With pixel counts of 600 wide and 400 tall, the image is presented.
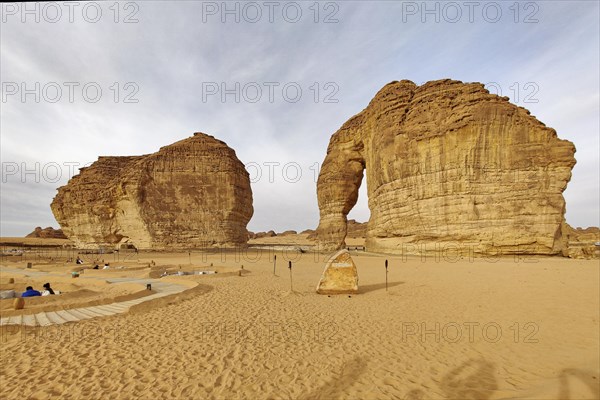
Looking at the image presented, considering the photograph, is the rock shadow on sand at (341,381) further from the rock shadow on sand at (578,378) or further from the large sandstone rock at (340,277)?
the large sandstone rock at (340,277)

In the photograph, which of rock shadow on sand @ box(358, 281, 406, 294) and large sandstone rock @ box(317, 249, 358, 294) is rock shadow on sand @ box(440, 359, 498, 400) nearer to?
large sandstone rock @ box(317, 249, 358, 294)

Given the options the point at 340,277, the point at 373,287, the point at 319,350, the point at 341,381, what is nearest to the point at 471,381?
the point at 341,381

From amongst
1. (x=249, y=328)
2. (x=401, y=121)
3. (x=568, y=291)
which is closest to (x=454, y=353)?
→ (x=249, y=328)

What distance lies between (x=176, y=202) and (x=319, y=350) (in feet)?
151

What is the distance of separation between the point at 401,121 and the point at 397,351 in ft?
94.2

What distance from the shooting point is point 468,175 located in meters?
24.8

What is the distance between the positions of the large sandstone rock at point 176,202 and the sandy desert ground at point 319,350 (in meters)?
36.9

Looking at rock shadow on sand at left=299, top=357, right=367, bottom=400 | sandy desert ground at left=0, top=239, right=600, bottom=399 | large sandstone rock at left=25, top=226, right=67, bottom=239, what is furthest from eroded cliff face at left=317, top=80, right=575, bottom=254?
large sandstone rock at left=25, top=226, right=67, bottom=239

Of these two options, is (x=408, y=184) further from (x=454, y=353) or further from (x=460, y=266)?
(x=454, y=353)

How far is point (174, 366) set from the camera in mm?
5488

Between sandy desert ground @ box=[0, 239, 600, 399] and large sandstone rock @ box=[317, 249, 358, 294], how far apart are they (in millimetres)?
1098

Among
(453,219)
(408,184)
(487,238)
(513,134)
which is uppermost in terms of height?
(513,134)

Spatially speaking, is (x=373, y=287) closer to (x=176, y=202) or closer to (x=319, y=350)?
(x=319, y=350)

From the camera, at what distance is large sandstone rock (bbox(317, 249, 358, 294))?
13.3m
